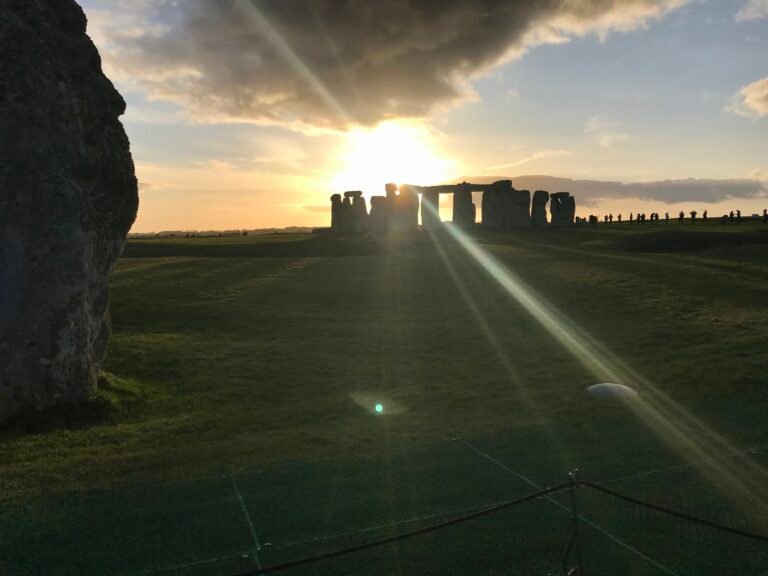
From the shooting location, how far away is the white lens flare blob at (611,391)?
12.6m

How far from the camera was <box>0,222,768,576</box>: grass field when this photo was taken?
263 inches

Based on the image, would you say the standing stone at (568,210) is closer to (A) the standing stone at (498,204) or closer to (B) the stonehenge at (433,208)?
(B) the stonehenge at (433,208)

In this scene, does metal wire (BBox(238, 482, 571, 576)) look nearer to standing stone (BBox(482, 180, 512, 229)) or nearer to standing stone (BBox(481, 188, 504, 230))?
standing stone (BBox(481, 188, 504, 230))

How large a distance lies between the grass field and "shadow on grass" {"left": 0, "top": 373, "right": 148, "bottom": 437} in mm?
44

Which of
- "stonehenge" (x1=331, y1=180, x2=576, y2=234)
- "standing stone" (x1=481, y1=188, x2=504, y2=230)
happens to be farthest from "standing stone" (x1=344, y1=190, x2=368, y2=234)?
"standing stone" (x1=481, y1=188, x2=504, y2=230)

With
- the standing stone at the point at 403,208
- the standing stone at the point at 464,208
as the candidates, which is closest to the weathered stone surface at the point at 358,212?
the standing stone at the point at 403,208

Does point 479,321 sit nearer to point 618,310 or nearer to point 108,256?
point 618,310

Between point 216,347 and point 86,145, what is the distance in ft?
22.8

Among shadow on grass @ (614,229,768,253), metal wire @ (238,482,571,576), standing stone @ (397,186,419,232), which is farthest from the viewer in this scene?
standing stone @ (397,186,419,232)

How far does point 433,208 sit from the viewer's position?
6272 centimetres

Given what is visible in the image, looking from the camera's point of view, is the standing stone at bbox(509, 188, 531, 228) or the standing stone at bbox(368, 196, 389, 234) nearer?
the standing stone at bbox(368, 196, 389, 234)

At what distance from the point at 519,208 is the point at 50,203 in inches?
2168

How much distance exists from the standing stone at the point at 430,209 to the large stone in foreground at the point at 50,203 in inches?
2018

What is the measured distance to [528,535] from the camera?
6801mm
